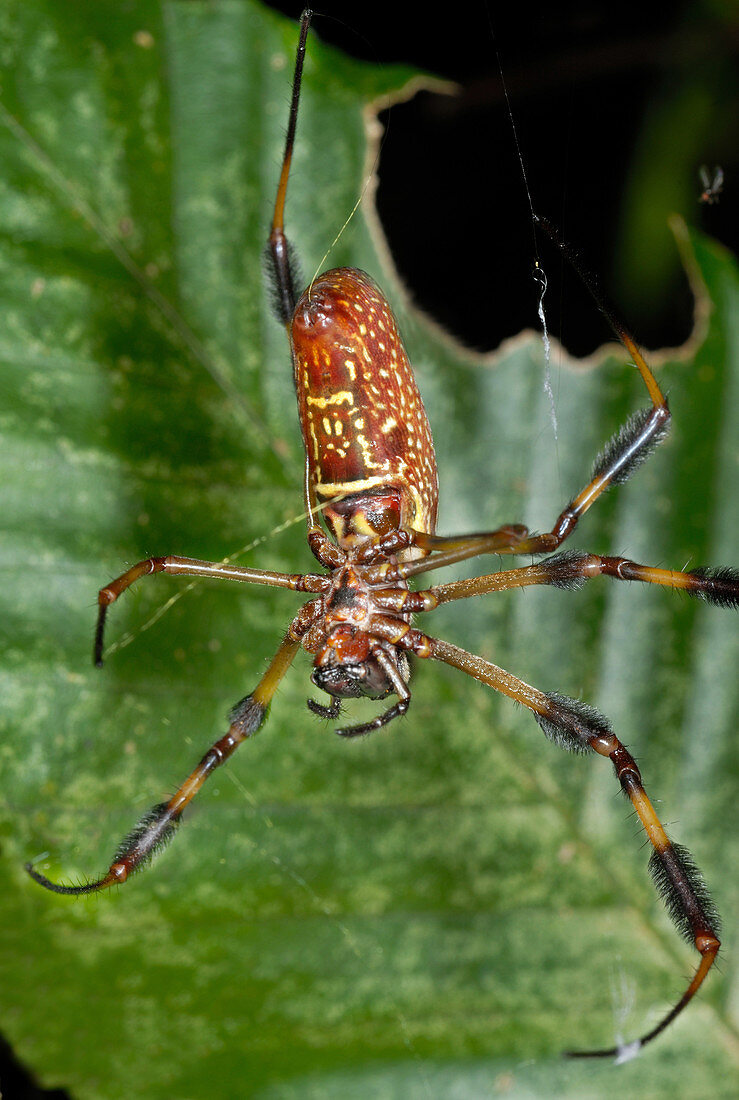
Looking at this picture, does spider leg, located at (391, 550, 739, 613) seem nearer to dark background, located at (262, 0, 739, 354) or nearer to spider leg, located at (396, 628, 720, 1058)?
spider leg, located at (396, 628, 720, 1058)

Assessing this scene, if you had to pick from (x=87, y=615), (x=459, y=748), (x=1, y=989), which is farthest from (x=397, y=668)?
(x=1, y=989)

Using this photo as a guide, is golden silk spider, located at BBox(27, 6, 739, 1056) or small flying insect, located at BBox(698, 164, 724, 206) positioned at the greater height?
small flying insect, located at BBox(698, 164, 724, 206)

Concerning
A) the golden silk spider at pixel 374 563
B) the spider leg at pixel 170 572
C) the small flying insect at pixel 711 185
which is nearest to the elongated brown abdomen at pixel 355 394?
the golden silk spider at pixel 374 563

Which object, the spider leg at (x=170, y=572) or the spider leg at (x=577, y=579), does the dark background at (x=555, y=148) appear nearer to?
the spider leg at (x=577, y=579)

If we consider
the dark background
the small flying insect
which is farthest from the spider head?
the small flying insect

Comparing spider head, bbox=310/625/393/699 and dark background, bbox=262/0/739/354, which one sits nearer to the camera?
spider head, bbox=310/625/393/699

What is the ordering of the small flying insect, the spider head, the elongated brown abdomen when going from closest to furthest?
the elongated brown abdomen → the spider head → the small flying insect
